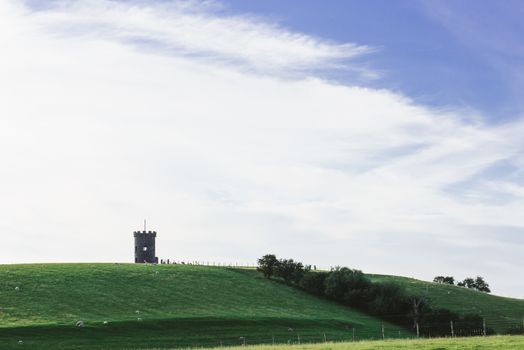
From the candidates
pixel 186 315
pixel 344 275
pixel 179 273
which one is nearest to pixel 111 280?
pixel 179 273

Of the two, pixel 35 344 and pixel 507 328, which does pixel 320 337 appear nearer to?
pixel 35 344

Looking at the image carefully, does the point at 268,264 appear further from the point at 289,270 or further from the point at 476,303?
the point at 476,303

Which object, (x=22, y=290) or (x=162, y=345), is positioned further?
(x=22, y=290)

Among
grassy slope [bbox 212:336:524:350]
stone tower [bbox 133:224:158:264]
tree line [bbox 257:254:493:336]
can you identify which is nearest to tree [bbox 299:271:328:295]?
tree line [bbox 257:254:493:336]

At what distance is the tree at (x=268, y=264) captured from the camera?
5177 inches

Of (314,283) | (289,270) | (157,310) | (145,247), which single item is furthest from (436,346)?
(145,247)

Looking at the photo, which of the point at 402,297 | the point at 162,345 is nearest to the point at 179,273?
the point at 402,297

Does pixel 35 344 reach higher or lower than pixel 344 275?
lower

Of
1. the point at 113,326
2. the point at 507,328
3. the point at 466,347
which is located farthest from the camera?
the point at 507,328

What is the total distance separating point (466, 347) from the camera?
4847 cm

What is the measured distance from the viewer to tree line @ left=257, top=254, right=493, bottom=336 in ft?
333

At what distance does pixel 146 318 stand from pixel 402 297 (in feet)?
148

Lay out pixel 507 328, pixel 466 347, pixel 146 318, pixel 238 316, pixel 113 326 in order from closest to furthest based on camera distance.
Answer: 1. pixel 466 347
2. pixel 113 326
3. pixel 146 318
4. pixel 238 316
5. pixel 507 328

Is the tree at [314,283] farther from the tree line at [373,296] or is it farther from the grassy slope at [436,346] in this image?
the grassy slope at [436,346]
